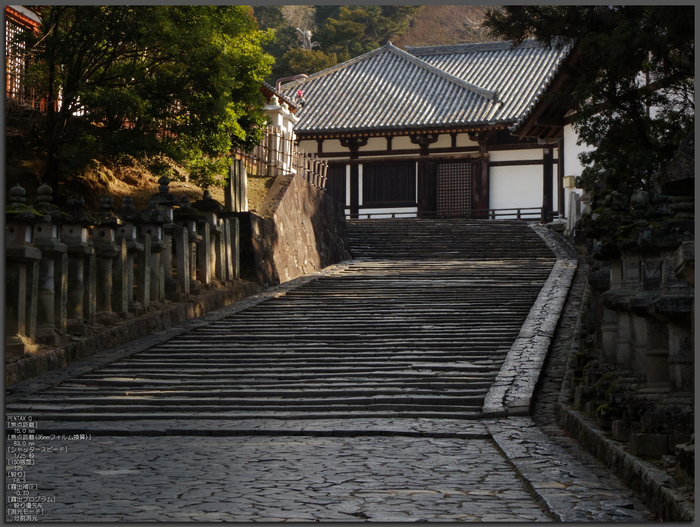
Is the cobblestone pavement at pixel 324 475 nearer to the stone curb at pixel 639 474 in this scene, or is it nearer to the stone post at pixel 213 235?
the stone curb at pixel 639 474

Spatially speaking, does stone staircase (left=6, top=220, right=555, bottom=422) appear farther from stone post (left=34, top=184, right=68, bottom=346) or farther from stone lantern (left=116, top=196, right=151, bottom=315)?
stone lantern (left=116, top=196, right=151, bottom=315)

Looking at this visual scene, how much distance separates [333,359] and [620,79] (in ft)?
18.4

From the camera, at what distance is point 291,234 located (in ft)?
72.7

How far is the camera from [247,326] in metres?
14.4

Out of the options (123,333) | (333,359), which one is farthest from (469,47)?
(333,359)

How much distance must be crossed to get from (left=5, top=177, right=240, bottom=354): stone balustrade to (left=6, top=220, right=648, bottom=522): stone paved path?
80cm

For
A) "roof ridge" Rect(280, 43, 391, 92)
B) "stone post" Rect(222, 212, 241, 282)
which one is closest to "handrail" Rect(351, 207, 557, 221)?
"roof ridge" Rect(280, 43, 391, 92)

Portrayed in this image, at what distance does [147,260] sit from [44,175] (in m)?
3.07

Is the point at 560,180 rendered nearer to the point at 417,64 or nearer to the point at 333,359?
the point at 417,64

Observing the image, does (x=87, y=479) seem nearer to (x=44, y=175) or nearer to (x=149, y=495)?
(x=149, y=495)

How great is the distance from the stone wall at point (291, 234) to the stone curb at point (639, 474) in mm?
12200

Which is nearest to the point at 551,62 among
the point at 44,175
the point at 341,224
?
the point at 341,224

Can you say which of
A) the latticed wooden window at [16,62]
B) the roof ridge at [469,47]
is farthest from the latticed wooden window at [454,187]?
the latticed wooden window at [16,62]

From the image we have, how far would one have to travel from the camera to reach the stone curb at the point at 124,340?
10.5 meters
